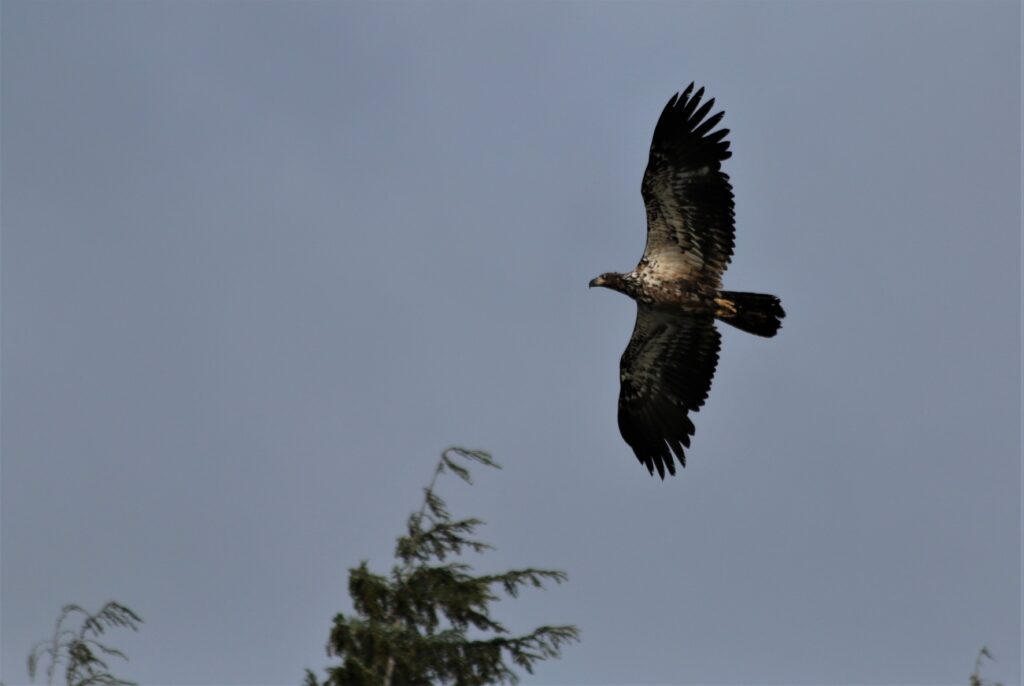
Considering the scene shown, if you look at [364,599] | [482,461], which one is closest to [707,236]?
[482,461]

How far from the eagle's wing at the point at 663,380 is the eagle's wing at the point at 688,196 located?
88 cm

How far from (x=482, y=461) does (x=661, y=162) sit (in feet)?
19.1

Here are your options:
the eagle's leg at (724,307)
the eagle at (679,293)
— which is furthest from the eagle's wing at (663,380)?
the eagle's leg at (724,307)

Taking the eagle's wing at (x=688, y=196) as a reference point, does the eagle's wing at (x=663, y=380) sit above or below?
below

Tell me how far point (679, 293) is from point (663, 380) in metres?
1.79

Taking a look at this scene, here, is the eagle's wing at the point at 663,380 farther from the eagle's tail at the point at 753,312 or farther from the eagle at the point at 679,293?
the eagle's tail at the point at 753,312

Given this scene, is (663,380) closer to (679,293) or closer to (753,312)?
(679,293)

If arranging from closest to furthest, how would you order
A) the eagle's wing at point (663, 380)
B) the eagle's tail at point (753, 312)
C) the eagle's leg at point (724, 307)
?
the eagle's tail at point (753, 312) → the eagle's leg at point (724, 307) → the eagle's wing at point (663, 380)

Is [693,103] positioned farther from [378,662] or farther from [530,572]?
[378,662]

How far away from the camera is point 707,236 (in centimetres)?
1650

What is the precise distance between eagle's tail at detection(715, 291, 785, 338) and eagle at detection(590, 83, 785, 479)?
0.01 metres

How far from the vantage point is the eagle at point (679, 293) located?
16.0m

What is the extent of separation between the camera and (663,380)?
18188mm

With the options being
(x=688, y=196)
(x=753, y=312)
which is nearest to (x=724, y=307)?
(x=753, y=312)
